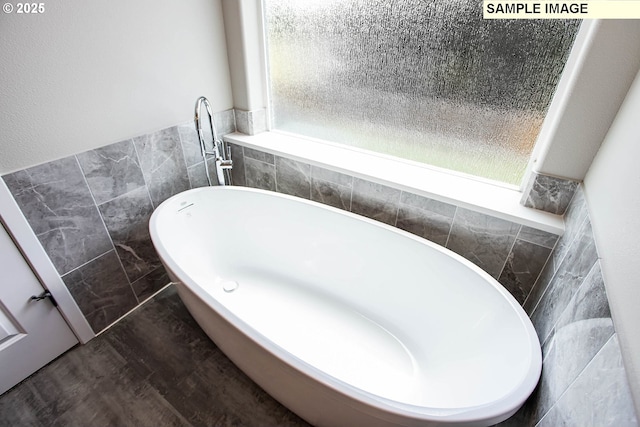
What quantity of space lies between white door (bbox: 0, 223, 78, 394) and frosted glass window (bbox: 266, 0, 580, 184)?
5.04 feet

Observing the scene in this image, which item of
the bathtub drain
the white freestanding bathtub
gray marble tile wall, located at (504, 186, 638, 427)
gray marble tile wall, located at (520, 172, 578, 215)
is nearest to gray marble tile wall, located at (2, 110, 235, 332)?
the white freestanding bathtub

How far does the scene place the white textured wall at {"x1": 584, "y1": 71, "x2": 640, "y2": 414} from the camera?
0.57 m

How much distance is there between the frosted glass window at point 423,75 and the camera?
124 cm

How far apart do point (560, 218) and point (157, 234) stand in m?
1.69

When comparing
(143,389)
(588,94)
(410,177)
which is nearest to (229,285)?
(143,389)

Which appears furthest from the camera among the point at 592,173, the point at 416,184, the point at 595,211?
the point at 416,184

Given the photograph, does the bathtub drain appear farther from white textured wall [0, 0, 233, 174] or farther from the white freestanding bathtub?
white textured wall [0, 0, 233, 174]

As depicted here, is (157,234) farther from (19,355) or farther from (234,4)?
(234,4)

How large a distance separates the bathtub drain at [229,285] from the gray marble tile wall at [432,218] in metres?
0.62

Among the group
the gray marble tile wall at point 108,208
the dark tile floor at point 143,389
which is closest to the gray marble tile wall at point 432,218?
the gray marble tile wall at point 108,208

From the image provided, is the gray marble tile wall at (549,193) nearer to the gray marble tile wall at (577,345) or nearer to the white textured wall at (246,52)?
the gray marble tile wall at (577,345)

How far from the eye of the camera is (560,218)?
1.23 m

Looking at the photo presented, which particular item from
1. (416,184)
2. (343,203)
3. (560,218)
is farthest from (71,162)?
(560,218)

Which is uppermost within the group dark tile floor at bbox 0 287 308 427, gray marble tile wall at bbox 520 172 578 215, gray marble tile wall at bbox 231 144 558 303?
gray marble tile wall at bbox 520 172 578 215
